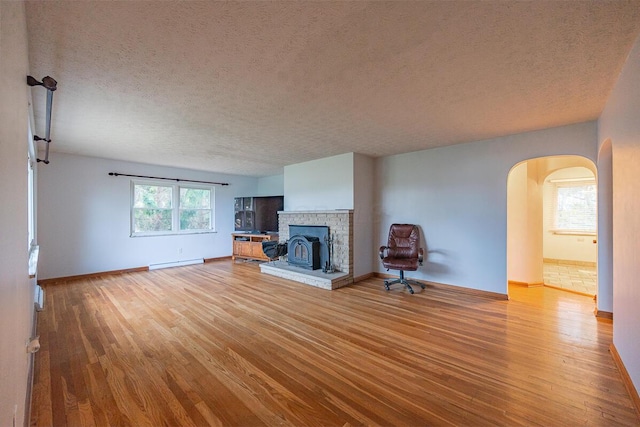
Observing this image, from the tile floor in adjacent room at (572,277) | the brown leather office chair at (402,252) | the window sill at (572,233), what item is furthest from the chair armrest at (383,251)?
the window sill at (572,233)

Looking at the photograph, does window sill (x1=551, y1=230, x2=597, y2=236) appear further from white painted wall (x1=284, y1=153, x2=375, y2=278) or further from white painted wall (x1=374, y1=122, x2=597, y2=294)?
white painted wall (x1=284, y1=153, x2=375, y2=278)

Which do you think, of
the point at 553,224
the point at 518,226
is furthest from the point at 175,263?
the point at 553,224

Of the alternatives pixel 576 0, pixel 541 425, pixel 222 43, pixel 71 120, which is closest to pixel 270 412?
pixel 541 425

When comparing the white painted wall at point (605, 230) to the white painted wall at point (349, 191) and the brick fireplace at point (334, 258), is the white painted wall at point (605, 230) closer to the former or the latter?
the white painted wall at point (349, 191)

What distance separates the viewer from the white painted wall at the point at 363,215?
15.2 feet

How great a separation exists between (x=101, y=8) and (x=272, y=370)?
2.54 m

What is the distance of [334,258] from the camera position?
4.73 metres

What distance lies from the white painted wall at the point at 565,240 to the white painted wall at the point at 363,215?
4.13 meters

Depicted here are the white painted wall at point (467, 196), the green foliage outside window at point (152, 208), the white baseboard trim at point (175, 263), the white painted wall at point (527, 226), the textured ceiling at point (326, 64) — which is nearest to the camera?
the textured ceiling at point (326, 64)

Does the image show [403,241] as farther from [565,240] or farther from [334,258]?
[565,240]

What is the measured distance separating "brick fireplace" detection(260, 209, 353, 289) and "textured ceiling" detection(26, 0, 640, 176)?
1.77 m

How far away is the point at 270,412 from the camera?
156 centimetres

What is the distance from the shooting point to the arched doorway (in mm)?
4250

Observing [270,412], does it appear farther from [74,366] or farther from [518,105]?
[518,105]
